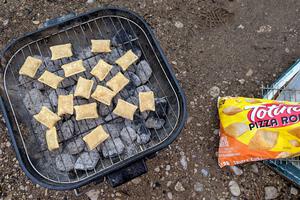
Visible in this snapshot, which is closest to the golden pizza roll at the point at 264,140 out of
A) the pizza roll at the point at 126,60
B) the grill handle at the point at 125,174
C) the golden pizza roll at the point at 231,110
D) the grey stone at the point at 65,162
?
the golden pizza roll at the point at 231,110

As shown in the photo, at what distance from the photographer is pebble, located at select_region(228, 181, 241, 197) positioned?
280 centimetres

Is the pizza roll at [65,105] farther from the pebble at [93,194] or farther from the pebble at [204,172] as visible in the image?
the pebble at [204,172]

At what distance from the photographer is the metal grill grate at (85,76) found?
2.57 m

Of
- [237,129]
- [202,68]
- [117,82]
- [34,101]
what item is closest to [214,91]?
[202,68]

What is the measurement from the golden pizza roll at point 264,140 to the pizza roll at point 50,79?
1.44m

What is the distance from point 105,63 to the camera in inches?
106

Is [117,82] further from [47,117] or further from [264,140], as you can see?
[264,140]

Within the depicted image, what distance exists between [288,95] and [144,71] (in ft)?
3.67

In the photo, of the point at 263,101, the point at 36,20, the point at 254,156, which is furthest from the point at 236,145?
the point at 36,20

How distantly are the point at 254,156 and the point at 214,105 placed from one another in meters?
0.59

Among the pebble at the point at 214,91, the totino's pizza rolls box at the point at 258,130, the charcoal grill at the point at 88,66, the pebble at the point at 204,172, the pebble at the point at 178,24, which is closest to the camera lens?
the charcoal grill at the point at 88,66

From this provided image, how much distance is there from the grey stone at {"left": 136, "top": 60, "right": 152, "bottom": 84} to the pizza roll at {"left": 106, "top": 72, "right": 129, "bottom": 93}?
0.49 ft

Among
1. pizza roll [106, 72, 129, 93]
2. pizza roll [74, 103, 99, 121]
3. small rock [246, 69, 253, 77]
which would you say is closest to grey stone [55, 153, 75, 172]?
pizza roll [74, 103, 99, 121]

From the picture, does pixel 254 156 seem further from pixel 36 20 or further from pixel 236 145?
pixel 36 20
